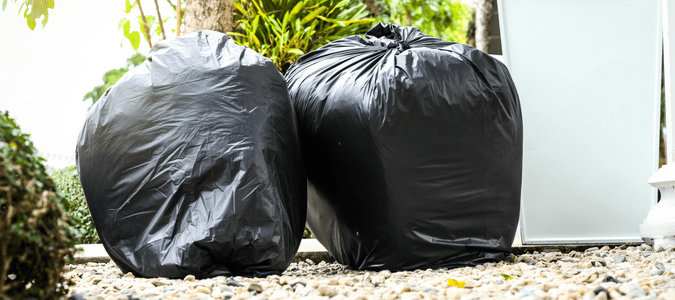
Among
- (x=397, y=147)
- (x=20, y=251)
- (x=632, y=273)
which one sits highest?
(x=20, y=251)

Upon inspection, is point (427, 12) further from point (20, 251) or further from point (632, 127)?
point (20, 251)

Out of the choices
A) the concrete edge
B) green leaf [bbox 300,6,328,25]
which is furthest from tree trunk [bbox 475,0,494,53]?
the concrete edge

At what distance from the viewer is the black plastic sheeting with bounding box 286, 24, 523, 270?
1713 mm

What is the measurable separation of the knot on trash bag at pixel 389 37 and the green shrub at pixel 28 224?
4.17 feet

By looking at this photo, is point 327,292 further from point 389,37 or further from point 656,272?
point 389,37

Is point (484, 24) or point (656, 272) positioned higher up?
point (484, 24)

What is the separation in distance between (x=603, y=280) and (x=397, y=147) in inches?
26.9

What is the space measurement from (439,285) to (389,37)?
1.10 meters

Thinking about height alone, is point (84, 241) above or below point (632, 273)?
below

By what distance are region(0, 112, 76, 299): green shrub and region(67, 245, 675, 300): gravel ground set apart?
5.6 inches

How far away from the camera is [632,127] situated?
8.23 ft

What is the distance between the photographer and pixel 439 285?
1.41 m

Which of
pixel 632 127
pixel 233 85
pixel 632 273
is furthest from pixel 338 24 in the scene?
pixel 632 273

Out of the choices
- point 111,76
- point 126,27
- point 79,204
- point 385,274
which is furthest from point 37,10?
point 111,76
